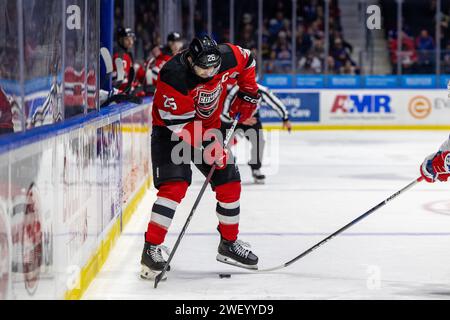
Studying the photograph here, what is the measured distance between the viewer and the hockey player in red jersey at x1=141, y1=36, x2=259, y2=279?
182 inches

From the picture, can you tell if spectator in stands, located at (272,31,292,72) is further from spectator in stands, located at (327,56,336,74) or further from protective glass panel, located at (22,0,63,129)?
protective glass panel, located at (22,0,63,129)

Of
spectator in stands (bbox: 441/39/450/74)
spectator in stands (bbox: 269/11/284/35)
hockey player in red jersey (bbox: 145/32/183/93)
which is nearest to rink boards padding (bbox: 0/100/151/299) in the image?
hockey player in red jersey (bbox: 145/32/183/93)

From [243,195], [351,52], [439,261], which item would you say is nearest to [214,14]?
[351,52]

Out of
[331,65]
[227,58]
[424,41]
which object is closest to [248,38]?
[331,65]

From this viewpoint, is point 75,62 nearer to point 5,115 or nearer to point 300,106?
point 5,115

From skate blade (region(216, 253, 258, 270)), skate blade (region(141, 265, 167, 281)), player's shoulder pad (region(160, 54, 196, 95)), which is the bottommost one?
skate blade (region(216, 253, 258, 270))

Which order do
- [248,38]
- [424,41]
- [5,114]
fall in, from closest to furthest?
1. [5,114]
2. [248,38]
3. [424,41]

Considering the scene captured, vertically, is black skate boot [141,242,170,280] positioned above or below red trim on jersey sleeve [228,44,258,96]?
below

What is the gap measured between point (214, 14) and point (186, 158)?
458 inches

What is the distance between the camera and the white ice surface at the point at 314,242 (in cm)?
445

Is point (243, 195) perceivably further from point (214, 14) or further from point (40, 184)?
point (214, 14)

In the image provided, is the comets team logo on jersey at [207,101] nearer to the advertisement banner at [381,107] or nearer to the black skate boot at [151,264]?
the black skate boot at [151,264]

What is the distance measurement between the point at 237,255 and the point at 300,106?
36.3ft

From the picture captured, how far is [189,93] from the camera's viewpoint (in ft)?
15.3
